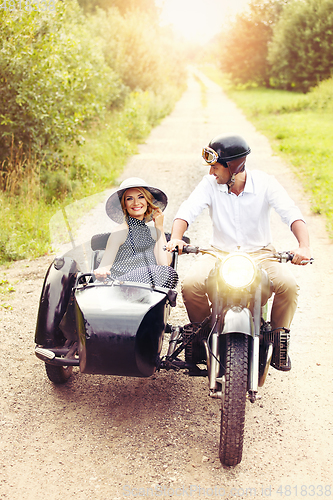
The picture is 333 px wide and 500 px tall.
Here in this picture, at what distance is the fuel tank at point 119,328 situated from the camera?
2.62 m

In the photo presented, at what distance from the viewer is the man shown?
10.1ft

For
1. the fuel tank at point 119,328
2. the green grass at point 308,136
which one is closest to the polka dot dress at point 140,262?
the fuel tank at point 119,328

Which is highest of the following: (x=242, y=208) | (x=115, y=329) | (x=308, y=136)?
(x=242, y=208)

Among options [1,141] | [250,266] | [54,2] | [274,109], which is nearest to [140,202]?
[250,266]

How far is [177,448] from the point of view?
2.83m

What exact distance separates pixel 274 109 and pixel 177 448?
753 inches

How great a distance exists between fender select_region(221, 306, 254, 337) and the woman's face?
1133 millimetres

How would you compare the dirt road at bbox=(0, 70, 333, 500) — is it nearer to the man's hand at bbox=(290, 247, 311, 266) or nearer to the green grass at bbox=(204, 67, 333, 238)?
the man's hand at bbox=(290, 247, 311, 266)

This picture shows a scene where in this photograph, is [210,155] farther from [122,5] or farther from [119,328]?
[122,5]

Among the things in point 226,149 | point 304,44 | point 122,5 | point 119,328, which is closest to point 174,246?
point 119,328

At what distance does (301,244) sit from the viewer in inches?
116

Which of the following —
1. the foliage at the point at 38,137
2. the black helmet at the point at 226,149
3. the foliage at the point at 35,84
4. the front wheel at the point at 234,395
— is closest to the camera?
the front wheel at the point at 234,395

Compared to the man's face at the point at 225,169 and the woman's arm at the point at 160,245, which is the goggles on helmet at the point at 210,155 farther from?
the woman's arm at the point at 160,245

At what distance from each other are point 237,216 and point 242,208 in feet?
0.23
